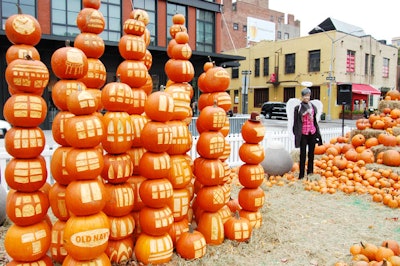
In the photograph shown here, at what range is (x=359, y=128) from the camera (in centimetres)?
910

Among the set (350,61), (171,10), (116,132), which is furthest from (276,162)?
(350,61)

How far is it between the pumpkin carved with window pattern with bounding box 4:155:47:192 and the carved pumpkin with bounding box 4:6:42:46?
1.13 meters

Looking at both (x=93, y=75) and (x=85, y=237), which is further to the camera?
(x=93, y=75)

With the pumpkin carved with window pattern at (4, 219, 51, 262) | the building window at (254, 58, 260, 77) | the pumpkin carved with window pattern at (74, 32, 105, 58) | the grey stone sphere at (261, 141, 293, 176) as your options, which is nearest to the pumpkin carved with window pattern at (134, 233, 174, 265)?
the pumpkin carved with window pattern at (4, 219, 51, 262)

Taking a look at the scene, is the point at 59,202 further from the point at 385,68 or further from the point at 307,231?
the point at 385,68

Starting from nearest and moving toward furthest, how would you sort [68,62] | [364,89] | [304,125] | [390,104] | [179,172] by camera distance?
[68,62], [179,172], [304,125], [390,104], [364,89]

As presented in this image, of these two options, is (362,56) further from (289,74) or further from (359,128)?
(359,128)

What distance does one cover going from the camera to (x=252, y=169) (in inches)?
167

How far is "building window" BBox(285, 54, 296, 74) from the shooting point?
36.3m

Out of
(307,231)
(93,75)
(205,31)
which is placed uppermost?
(205,31)

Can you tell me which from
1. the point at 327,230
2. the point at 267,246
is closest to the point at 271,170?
the point at 327,230

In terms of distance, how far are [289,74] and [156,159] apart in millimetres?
35439

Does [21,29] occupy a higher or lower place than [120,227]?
higher

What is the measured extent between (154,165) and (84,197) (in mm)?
733
